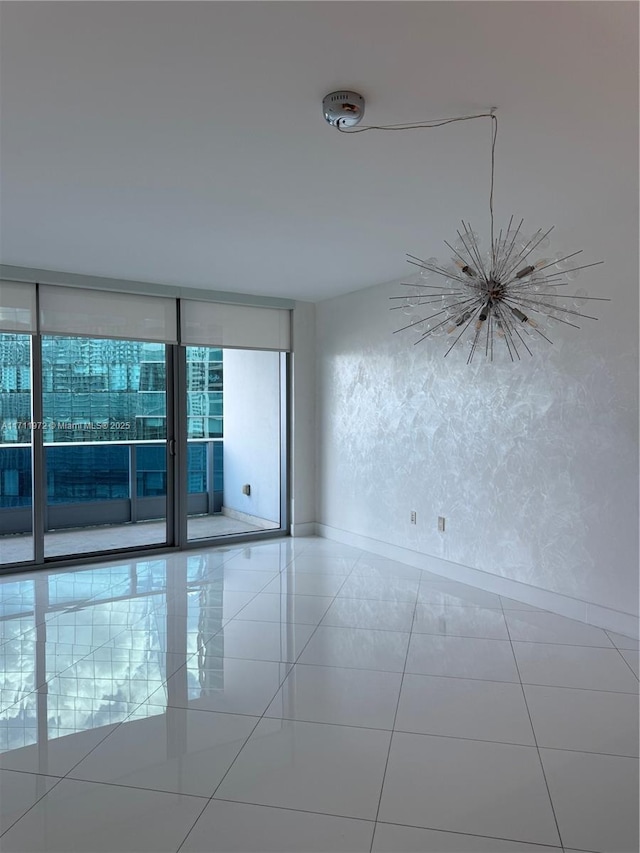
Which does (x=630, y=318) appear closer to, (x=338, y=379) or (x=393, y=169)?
(x=393, y=169)

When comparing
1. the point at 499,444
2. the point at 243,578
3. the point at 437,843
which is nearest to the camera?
the point at 437,843

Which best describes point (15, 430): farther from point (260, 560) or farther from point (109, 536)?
point (260, 560)

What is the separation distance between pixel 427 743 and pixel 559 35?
2.63 metres

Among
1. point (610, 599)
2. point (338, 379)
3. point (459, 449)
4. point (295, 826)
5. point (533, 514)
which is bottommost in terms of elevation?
point (295, 826)

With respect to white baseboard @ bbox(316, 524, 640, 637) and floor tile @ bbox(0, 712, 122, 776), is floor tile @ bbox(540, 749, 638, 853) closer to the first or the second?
white baseboard @ bbox(316, 524, 640, 637)

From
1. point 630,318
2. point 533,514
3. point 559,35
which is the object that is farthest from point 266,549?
point 559,35

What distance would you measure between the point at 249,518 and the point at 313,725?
4.69 m

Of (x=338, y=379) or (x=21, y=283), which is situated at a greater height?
(x=21, y=283)

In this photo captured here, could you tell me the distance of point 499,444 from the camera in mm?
4238

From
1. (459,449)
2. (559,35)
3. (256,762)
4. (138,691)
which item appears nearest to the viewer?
(559,35)

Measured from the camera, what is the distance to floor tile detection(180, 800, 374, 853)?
5.92ft

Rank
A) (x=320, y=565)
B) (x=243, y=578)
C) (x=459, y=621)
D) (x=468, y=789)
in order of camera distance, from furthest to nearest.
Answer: (x=320, y=565) → (x=243, y=578) → (x=459, y=621) → (x=468, y=789)

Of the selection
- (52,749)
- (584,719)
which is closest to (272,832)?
(52,749)

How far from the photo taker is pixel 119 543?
596cm
